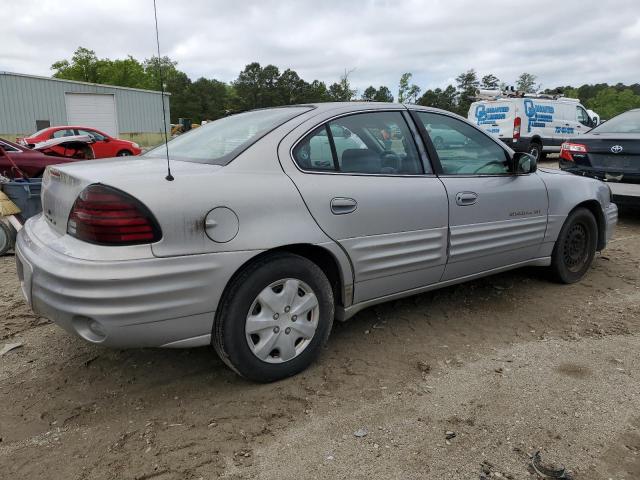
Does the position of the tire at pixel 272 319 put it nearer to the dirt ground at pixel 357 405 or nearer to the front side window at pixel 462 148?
the dirt ground at pixel 357 405

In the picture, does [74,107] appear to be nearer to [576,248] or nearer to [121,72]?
[576,248]

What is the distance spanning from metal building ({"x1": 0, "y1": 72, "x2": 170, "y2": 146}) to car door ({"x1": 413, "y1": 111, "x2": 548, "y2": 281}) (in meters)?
19.6

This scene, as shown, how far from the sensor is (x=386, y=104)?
337cm

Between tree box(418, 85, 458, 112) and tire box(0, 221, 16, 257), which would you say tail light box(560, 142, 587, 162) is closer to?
A: tree box(418, 85, 458, 112)

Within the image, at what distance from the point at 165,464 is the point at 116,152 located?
16.3m

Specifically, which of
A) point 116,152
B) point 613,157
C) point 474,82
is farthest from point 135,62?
point 613,157

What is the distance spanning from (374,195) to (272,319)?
3.09ft

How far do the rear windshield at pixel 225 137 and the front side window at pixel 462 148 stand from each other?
0.95m

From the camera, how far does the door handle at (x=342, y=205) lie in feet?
9.13

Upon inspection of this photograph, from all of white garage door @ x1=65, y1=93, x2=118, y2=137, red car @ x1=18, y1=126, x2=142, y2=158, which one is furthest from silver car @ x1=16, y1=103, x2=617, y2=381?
white garage door @ x1=65, y1=93, x2=118, y2=137

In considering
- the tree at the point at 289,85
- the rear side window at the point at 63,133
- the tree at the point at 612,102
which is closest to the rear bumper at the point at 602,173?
the rear side window at the point at 63,133

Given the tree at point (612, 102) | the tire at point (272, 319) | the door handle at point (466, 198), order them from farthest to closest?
the tree at point (612, 102) → the door handle at point (466, 198) → the tire at point (272, 319)

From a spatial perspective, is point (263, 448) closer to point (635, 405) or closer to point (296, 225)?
point (296, 225)

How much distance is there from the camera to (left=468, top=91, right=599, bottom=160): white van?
50.1ft
